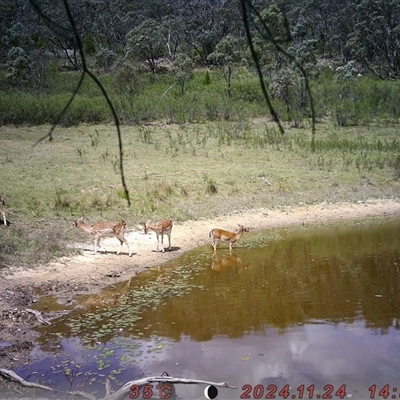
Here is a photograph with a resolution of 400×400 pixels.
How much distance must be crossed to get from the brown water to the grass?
2.12 meters

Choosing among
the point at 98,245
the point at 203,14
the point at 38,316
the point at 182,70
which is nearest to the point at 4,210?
the point at 98,245

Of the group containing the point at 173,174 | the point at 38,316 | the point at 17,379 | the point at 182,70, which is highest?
the point at 182,70

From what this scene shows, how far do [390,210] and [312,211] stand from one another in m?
1.47

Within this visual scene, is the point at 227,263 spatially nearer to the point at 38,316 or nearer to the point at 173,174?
the point at 38,316

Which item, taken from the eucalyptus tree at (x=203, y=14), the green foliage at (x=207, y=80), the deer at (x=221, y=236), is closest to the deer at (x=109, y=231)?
the deer at (x=221, y=236)

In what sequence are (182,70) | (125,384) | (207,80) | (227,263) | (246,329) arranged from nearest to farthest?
1. (125,384)
2. (246,329)
3. (227,263)
4. (182,70)
5. (207,80)

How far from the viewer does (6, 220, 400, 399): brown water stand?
170 inches

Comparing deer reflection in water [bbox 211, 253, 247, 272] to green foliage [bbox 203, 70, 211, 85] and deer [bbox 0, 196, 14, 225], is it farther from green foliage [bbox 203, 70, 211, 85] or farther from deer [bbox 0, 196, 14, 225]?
green foliage [bbox 203, 70, 211, 85]

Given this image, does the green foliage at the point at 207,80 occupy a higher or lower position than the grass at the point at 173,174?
higher

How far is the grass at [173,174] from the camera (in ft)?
32.0

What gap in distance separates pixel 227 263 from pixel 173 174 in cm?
471

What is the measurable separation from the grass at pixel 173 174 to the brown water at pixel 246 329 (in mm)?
2118

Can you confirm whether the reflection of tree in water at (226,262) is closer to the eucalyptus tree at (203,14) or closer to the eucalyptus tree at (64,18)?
the eucalyptus tree at (203,14)

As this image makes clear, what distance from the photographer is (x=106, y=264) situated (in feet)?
25.2
